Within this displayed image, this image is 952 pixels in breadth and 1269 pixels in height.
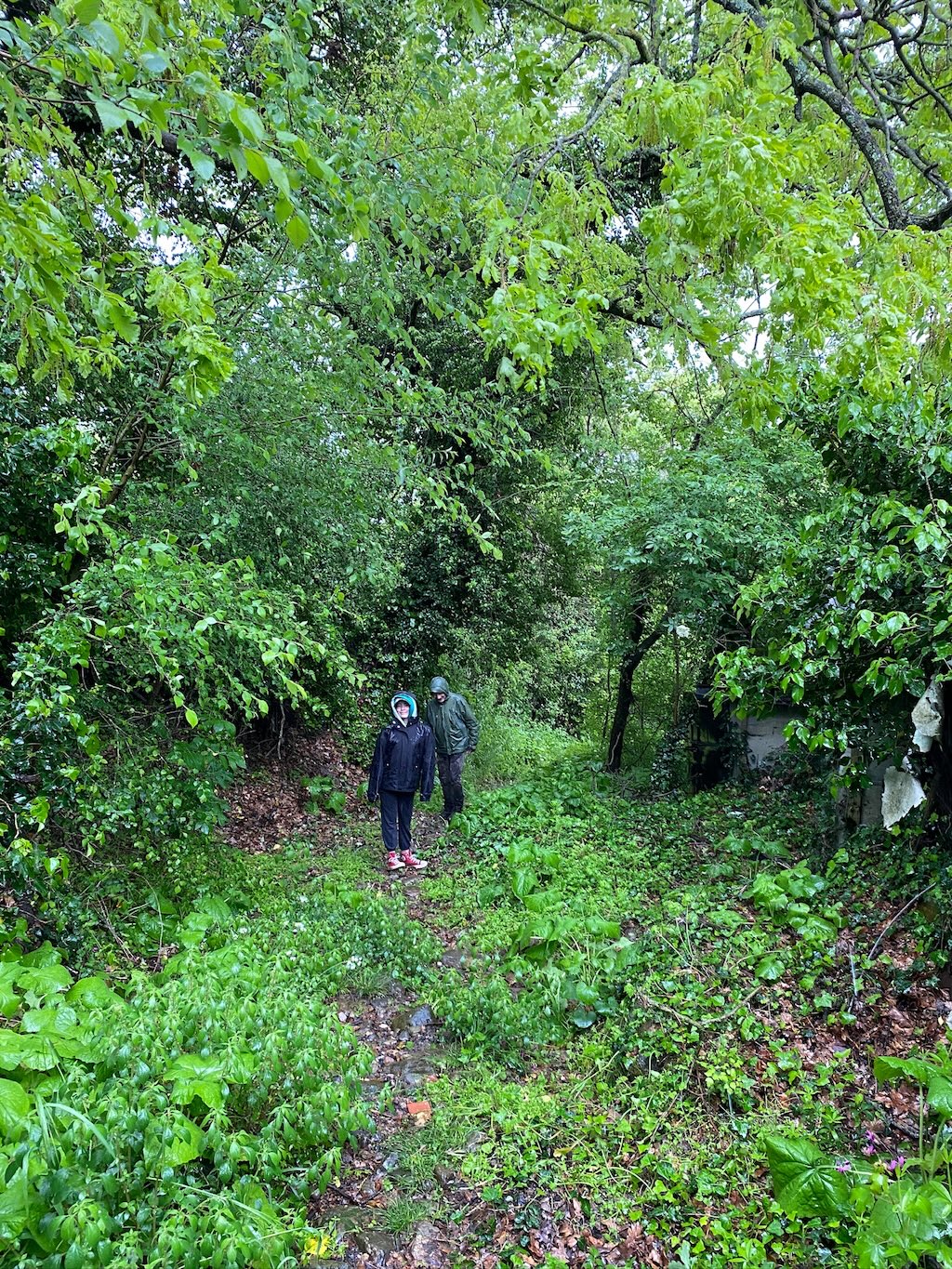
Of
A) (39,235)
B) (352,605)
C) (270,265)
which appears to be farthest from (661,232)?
(352,605)

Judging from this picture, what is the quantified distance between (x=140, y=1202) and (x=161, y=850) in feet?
9.10

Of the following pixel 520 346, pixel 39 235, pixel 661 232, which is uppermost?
pixel 661 232

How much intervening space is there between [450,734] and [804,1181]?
537 cm

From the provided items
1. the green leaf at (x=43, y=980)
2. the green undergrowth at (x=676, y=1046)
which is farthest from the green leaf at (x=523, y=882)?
the green leaf at (x=43, y=980)

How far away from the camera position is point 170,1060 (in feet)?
8.87

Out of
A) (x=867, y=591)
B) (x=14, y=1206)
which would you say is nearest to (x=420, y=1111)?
(x=14, y=1206)

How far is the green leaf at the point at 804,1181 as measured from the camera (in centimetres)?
262

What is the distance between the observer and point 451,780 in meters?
7.83

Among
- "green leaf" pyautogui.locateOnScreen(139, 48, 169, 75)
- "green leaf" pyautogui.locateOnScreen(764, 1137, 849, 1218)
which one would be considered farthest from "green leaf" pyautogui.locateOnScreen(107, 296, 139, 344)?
"green leaf" pyautogui.locateOnScreen(764, 1137, 849, 1218)

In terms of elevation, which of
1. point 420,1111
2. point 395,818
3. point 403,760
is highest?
point 403,760

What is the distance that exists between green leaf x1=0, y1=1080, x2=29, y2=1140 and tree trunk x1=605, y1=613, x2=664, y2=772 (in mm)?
7520

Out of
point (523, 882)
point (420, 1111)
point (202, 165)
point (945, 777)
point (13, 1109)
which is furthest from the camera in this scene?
point (523, 882)

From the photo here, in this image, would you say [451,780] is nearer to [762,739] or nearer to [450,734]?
[450,734]

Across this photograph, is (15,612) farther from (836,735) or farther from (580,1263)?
(836,735)
